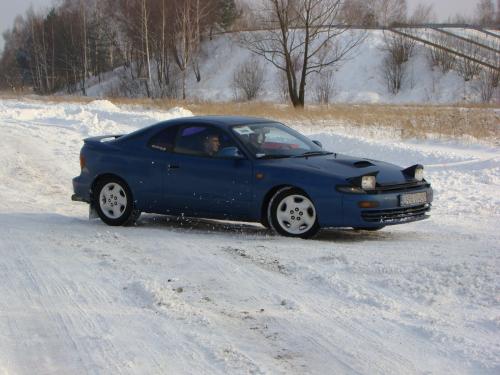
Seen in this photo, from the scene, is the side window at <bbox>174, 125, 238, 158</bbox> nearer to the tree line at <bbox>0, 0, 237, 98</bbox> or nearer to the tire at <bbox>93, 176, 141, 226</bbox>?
the tire at <bbox>93, 176, 141, 226</bbox>

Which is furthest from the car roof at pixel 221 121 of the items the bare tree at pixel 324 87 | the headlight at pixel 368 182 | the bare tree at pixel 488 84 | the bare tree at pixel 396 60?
the bare tree at pixel 396 60

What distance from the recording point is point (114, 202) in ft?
30.2

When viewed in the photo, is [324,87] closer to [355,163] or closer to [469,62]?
[469,62]

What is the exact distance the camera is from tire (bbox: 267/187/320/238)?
310 inches

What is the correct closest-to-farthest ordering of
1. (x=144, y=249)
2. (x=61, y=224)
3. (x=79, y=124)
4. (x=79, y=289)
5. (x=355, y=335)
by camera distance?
(x=355, y=335)
(x=79, y=289)
(x=144, y=249)
(x=61, y=224)
(x=79, y=124)

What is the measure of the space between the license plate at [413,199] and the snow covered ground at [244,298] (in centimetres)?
41

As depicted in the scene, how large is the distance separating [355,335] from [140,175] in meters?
4.96

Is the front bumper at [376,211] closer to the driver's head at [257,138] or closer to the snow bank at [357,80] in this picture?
the driver's head at [257,138]

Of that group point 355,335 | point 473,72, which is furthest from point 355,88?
point 355,335

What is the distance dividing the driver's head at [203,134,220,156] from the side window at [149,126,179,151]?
0.49m

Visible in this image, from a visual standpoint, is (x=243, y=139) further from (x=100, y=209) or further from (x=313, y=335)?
(x=313, y=335)

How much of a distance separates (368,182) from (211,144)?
1993 mm

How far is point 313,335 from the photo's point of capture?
4637 mm

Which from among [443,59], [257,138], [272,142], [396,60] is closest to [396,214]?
[272,142]
